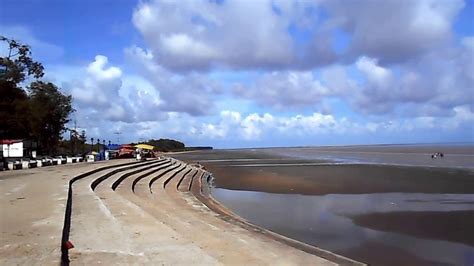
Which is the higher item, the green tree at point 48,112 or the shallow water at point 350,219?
the green tree at point 48,112

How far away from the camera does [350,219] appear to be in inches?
577

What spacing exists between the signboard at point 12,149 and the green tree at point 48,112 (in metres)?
11.9

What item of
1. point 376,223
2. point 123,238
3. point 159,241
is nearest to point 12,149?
point 376,223

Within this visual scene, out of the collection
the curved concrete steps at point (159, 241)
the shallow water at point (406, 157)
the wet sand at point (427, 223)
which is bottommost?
the wet sand at point (427, 223)

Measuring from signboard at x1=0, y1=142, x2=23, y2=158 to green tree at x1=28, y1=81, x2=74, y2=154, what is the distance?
11.9m

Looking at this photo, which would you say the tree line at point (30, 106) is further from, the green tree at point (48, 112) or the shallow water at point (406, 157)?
the shallow water at point (406, 157)

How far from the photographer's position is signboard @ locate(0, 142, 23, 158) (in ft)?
121

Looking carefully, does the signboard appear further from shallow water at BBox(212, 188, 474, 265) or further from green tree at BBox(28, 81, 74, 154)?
shallow water at BBox(212, 188, 474, 265)

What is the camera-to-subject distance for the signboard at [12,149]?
121ft

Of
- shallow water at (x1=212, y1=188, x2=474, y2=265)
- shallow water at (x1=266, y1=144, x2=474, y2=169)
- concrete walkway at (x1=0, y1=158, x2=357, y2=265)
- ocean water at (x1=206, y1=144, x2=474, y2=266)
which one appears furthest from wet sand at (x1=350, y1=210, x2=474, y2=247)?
shallow water at (x1=266, y1=144, x2=474, y2=169)

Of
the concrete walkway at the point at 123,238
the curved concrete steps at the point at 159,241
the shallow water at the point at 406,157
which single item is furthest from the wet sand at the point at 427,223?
the shallow water at the point at 406,157

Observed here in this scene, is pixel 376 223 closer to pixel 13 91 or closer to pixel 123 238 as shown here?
pixel 123 238

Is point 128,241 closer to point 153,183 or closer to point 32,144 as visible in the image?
point 153,183

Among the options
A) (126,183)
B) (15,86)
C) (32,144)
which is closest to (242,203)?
(126,183)
